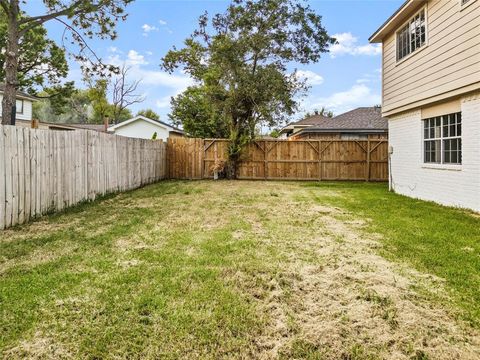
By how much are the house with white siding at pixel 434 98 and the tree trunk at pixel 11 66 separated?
386 inches

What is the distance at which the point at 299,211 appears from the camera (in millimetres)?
6484

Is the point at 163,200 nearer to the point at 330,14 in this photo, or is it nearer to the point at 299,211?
the point at 299,211

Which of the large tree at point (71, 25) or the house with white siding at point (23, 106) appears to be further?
the house with white siding at point (23, 106)

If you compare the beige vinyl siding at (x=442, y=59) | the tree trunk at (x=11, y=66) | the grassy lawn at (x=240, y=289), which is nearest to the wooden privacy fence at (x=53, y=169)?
the grassy lawn at (x=240, y=289)

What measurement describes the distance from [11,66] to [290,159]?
10.1 metres

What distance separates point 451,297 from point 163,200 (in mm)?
6402

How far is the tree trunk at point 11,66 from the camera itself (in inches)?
310

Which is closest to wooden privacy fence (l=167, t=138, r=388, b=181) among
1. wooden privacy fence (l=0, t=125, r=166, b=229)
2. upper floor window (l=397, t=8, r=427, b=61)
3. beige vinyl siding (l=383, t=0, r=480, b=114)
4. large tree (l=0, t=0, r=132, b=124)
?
beige vinyl siding (l=383, t=0, r=480, b=114)

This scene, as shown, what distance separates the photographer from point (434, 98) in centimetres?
720

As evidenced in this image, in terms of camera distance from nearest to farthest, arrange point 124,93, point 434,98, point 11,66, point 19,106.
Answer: point 434,98, point 11,66, point 19,106, point 124,93

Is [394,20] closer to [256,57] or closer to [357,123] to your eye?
[256,57]

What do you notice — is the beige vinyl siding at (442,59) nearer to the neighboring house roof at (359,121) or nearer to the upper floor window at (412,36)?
the upper floor window at (412,36)

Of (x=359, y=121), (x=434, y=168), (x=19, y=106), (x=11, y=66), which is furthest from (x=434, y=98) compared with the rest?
(x=19, y=106)

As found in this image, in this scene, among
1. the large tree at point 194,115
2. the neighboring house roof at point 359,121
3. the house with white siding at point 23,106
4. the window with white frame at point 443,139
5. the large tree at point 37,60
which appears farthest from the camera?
the large tree at point 194,115
